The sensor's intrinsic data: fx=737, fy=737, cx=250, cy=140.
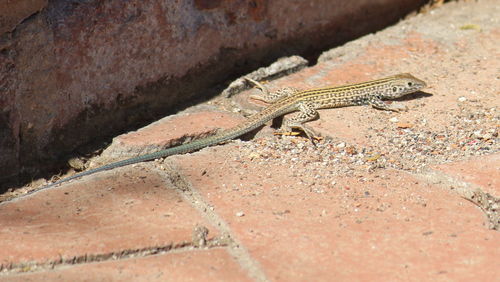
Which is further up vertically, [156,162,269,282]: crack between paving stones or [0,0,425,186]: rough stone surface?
[0,0,425,186]: rough stone surface

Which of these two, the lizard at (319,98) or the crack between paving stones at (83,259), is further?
the lizard at (319,98)

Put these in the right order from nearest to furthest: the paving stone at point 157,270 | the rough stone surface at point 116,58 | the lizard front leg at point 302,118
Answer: the paving stone at point 157,270 < the rough stone surface at point 116,58 < the lizard front leg at point 302,118

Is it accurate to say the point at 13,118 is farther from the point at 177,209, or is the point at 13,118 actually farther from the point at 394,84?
the point at 394,84

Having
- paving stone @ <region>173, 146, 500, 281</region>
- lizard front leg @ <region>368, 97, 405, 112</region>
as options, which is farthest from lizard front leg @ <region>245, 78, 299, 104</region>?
paving stone @ <region>173, 146, 500, 281</region>

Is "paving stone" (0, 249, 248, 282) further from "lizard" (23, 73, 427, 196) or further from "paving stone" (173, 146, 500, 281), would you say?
"lizard" (23, 73, 427, 196)

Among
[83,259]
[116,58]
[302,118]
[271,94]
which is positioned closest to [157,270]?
[83,259]

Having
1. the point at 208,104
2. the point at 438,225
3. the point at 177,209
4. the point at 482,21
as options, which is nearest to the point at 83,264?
the point at 177,209

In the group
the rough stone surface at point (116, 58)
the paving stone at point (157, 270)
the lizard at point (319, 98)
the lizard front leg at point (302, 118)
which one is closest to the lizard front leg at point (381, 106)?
the lizard at point (319, 98)

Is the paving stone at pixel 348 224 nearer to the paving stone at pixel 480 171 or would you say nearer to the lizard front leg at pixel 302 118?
the paving stone at pixel 480 171
